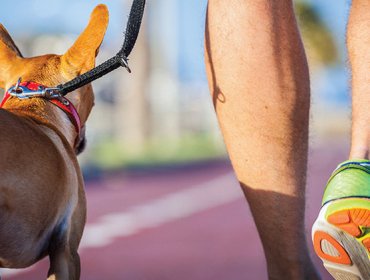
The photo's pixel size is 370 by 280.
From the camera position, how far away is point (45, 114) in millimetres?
3707

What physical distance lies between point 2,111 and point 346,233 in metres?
1.28

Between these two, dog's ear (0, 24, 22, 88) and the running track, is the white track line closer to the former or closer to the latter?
the running track

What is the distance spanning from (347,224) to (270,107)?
0.75 m

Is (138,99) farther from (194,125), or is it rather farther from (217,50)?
(217,50)

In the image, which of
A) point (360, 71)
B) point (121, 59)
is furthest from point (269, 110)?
point (121, 59)

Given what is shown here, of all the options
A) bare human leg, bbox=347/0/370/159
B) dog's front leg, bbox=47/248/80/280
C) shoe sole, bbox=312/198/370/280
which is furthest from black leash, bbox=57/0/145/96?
shoe sole, bbox=312/198/370/280

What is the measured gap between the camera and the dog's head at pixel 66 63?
367 centimetres

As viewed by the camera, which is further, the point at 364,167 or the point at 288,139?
the point at 288,139

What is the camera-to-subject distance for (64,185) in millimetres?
3355

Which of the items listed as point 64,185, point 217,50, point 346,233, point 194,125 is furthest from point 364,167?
point 194,125

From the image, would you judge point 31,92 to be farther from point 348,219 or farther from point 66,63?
point 348,219

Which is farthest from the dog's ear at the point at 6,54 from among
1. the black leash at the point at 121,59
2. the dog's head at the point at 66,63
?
the black leash at the point at 121,59

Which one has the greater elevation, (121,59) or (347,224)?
(121,59)

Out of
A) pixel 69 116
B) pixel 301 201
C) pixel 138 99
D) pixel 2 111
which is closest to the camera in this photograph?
pixel 2 111
